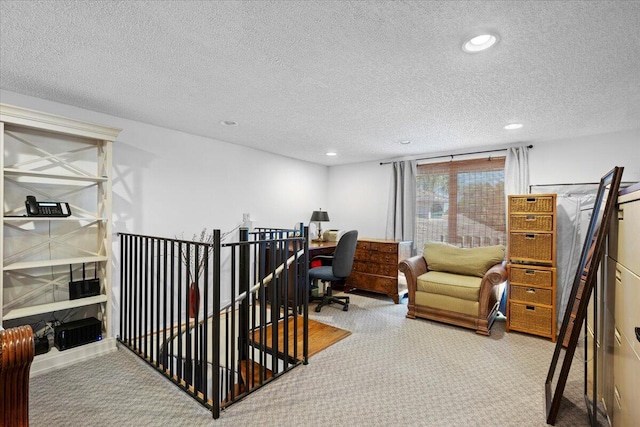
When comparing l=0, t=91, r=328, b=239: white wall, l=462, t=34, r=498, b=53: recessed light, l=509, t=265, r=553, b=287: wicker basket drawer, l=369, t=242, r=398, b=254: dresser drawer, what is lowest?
l=509, t=265, r=553, b=287: wicker basket drawer

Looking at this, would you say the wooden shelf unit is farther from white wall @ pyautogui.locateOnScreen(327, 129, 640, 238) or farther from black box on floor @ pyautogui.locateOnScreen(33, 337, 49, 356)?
white wall @ pyautogui.locateOnScreen(327, 129, 640, 238)

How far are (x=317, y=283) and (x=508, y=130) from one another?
3.15m

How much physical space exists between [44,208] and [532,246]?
15.0ft

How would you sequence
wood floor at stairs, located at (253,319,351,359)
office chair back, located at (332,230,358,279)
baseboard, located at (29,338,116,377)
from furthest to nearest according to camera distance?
office chair back, located at (332,230,358,279), wood floor at stairs, located at (253,319,351,359), baseboard, located at (29,338,116,377)

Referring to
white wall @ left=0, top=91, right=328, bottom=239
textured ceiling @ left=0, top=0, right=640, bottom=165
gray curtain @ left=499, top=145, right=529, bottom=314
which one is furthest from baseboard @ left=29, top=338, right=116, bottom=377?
gray curtain @ left=499, top=145, right=529, bottom=314

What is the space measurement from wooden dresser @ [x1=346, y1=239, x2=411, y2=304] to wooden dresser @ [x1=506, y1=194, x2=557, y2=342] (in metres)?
1.42

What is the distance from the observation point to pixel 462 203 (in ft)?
14.7

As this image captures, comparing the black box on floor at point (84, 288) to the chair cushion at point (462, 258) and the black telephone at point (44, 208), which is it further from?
the chair cushion at point (462, 258)

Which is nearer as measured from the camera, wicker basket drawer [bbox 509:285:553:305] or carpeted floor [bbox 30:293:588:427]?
carpeted floor [bbox 30:293:588:427]

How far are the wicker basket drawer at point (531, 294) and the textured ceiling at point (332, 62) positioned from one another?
5.66 feet

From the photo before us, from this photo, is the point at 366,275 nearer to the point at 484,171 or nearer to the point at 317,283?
the point at 317,283

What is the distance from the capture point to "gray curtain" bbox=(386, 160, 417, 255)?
16.1 feet

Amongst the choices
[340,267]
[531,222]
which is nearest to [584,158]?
[531,222]

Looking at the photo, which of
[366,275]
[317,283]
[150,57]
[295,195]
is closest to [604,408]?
[366,275]
